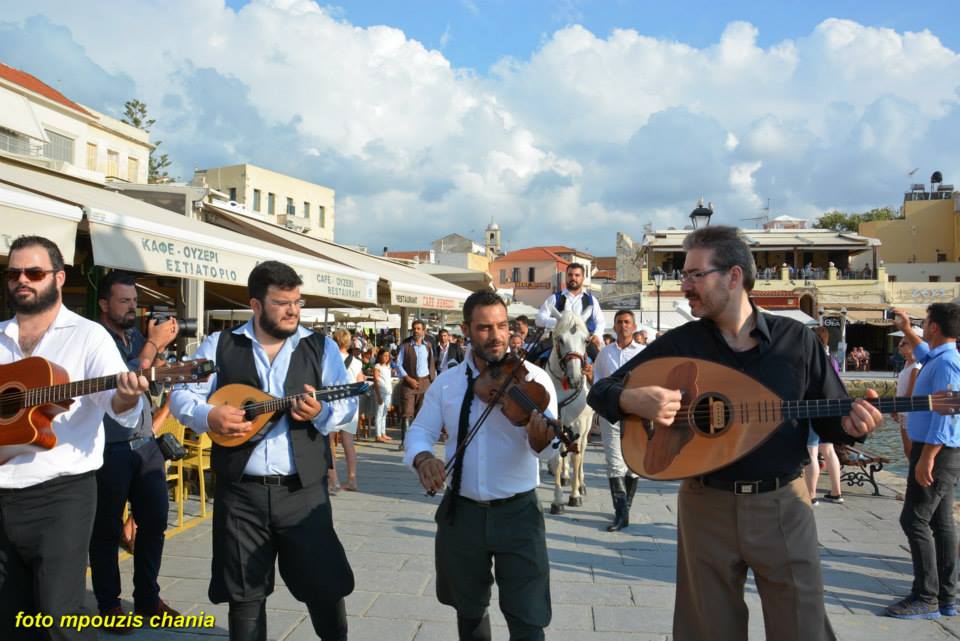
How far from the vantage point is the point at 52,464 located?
2988 mm

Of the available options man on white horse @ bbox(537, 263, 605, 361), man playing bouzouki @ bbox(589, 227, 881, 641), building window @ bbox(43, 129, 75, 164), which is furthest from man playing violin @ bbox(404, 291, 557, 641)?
building window @ bbox(43, 129, 75, 164)

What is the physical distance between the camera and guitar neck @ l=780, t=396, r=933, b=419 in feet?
8.63

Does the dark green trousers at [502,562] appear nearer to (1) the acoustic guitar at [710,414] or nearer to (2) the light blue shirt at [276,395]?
(1) the acoustic guitar at [710,414]

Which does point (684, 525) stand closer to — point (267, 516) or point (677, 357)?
point (677, 357)

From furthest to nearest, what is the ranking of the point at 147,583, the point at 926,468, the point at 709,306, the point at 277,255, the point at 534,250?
1. the point at 534,250
2. the point at 277,255
3. the point at 926,468
4. the point at 147,583
5. the point at 709,306

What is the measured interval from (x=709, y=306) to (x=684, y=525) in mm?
931

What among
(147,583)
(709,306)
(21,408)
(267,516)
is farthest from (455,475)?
(147,583)

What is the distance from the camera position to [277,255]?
718cm

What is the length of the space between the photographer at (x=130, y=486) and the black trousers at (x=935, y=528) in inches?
192

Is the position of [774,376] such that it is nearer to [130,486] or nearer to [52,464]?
[52,464]

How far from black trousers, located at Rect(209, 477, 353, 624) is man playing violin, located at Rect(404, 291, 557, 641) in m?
0.59

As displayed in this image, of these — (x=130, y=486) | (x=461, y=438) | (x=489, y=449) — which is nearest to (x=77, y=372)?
(x=130, y=486)

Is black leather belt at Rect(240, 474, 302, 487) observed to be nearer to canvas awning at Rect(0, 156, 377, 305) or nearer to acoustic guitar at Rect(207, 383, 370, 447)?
acoustic guitar at Rect(207, 383, 370, 447)

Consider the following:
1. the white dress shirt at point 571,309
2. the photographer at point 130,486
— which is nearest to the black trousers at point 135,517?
the photographer at point 130,486
